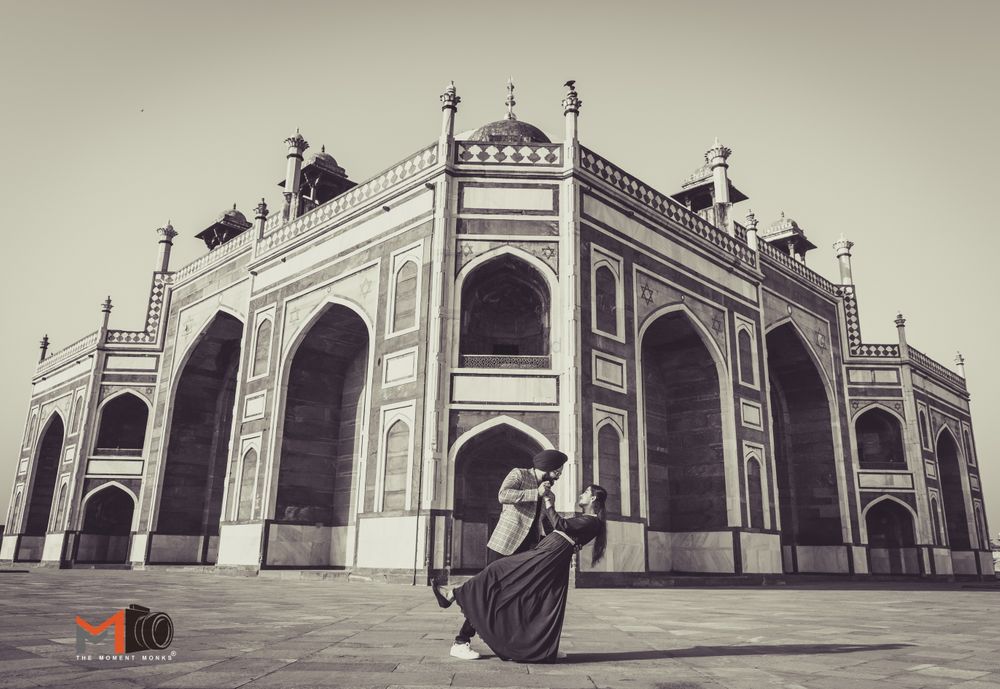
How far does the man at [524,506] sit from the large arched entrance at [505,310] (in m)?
10.4

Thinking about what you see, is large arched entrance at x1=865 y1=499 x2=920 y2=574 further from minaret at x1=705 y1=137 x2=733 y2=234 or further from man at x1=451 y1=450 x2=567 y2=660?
man at x1=451 y1=450 x2=567 y2=660

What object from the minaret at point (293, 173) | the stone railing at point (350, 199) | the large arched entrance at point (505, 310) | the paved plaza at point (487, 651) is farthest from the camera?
the minaret at point (293, 173)

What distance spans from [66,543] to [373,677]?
25185 mm

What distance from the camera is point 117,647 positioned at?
14.1 ft

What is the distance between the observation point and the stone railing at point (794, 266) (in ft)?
75.2

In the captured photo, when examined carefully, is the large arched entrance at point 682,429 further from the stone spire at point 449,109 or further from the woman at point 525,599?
the woman at point 525,599

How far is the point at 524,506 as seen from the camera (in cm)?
472

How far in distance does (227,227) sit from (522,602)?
2663 cm

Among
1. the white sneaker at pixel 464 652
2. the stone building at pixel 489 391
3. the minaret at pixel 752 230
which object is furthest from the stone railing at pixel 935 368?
the white sneaker at pixel 464 652

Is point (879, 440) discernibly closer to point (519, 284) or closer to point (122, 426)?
point (519, 284)

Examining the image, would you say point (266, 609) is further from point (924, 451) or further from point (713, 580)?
point (924, 451)

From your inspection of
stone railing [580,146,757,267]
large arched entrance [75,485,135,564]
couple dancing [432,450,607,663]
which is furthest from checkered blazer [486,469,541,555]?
large arched entrance [75,485,135,564]

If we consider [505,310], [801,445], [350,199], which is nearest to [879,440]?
[801,445]

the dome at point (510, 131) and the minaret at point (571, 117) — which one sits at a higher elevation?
the dome at point (510, 131)
